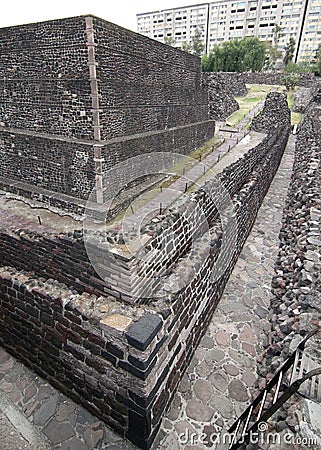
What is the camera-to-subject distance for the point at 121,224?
879 cm

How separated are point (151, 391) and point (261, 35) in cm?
8694

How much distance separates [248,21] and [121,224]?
274 feet

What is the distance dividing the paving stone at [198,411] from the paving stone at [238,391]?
1.33ft

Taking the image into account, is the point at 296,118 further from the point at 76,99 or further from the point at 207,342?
the point at 207,342

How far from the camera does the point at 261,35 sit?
6938 centimetres

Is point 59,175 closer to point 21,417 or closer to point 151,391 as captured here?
point 21,417

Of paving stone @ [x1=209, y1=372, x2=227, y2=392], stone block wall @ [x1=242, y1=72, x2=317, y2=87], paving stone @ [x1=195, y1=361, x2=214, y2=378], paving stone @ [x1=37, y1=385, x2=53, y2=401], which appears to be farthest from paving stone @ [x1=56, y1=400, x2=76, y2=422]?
stone block wall @ [x1=242, y1=72, x2=317, y2=87]

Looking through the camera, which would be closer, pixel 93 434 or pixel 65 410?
pixel 93 434

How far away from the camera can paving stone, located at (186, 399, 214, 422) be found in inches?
137

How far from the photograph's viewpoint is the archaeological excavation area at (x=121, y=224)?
127 inches

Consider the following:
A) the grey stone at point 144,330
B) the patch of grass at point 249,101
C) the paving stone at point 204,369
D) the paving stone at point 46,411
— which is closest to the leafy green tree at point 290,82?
the patch of grass at point 249,101

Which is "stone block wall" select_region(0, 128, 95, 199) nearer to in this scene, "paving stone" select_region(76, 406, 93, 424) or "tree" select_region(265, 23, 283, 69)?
"paving stone" select_region(76, 406, 93, 424)

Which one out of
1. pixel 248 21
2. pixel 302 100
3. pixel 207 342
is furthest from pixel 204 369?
pixel 248 21

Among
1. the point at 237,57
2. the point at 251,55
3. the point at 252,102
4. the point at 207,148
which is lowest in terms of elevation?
the point at 207,148
